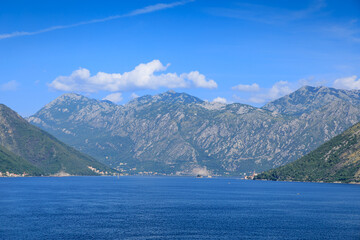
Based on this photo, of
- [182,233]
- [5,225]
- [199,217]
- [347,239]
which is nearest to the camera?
[347,239]

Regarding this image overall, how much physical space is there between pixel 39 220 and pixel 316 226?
112 meters

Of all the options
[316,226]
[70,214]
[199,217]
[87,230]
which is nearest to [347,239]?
[316,226]

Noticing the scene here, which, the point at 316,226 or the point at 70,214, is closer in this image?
the point at 316,226

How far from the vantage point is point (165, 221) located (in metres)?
183

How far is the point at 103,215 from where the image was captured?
197m

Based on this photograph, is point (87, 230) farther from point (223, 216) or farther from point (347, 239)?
point (347, 239)

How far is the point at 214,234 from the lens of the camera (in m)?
154

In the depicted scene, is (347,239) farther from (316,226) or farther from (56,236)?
(56,236)

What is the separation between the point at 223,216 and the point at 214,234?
1853 inches

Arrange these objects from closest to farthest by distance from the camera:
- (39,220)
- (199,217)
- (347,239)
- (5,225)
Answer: (347,239)
(5,225)
(39,220)
(199,217)

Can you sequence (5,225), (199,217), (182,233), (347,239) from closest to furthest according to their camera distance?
(347,239)
(182,233)
(5,225)
(199,217)

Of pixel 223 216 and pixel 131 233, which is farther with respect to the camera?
pixel 223 216

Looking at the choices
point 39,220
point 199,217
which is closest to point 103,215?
point 39,220

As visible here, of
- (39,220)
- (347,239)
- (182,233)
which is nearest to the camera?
(347,239)
